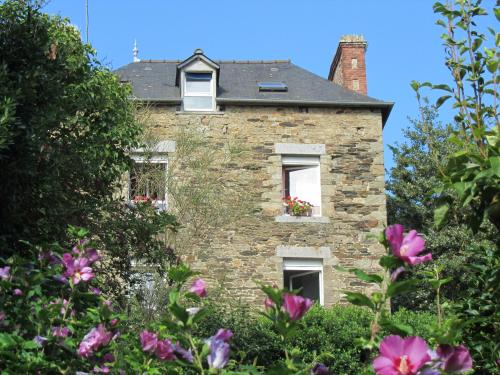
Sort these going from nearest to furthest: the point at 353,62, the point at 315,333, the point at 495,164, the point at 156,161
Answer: the point at 495,164 < the point at 315,333 < the point at 156,161 < the point at 353,62

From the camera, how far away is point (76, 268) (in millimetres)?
3457

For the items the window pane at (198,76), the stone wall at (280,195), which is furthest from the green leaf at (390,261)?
the window pane at (198,76)

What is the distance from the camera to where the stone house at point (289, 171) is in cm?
1473

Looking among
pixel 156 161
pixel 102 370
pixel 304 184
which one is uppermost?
pixel 156 161

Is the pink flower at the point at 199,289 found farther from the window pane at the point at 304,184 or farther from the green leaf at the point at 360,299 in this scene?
the window pane at the point at 304,184

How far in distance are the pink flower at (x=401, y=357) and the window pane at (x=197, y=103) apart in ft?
45.3

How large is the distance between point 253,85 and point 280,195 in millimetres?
3027

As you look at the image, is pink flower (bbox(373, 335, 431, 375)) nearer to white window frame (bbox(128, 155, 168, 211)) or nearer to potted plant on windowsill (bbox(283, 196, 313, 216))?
white window frame (bbox(128, 155, 168, 211))

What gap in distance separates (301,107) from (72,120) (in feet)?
27.2

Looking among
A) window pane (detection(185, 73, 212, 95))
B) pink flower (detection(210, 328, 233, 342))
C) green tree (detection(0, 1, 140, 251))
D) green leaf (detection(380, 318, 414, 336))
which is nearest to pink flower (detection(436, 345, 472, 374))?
green leaf (detection(380, 318, 414, 336))

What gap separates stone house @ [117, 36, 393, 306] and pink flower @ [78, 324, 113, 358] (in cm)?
1117

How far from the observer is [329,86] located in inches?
659

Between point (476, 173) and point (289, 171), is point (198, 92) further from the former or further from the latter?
point (476, 173)

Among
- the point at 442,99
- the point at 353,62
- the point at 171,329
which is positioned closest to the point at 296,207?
the point at 353,62
